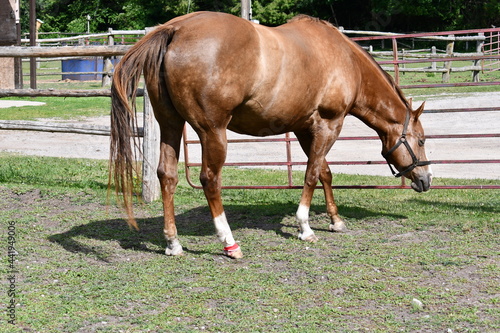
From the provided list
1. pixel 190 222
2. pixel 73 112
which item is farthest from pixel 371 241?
pixel 73 112

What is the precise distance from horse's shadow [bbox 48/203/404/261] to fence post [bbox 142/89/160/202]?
2.05ft

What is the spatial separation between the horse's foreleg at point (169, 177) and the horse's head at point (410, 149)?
7.14 ft

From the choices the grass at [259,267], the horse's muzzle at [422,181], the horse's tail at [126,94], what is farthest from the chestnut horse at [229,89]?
the horse's muzzle at [422,181]

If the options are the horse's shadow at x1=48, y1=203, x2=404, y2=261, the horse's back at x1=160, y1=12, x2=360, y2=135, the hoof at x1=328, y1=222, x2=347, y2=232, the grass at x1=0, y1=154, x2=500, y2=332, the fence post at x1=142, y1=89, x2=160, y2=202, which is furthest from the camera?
the fence post at x1=142, y1=89, x2=160, y2=202

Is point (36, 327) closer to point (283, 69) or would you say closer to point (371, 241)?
point (283, 69)

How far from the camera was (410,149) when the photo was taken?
20.0 feet

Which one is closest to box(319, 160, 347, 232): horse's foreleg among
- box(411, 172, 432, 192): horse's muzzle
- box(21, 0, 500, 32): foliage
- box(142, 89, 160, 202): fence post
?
box(411, 172, 432, 192): horse's muzzle

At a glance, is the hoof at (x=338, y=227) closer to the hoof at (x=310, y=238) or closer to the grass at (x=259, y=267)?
the grass at (x=259, y=267)

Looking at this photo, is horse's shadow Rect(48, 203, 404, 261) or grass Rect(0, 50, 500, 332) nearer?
grass Rect(0, 50, 500, 332)

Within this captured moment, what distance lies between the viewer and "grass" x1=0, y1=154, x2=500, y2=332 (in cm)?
376

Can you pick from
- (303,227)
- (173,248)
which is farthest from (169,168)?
(303,227)

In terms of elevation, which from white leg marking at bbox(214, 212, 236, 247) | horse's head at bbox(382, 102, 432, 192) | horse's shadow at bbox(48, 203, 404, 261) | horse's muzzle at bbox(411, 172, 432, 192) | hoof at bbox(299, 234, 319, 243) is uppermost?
horse's head at bbox(382, 102, 432, 192)

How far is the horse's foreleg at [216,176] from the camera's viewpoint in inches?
191

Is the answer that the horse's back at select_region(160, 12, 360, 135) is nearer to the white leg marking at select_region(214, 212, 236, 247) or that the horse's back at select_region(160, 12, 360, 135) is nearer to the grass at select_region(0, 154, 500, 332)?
the white leg marking at select_region(214, 212, 236, 247)
